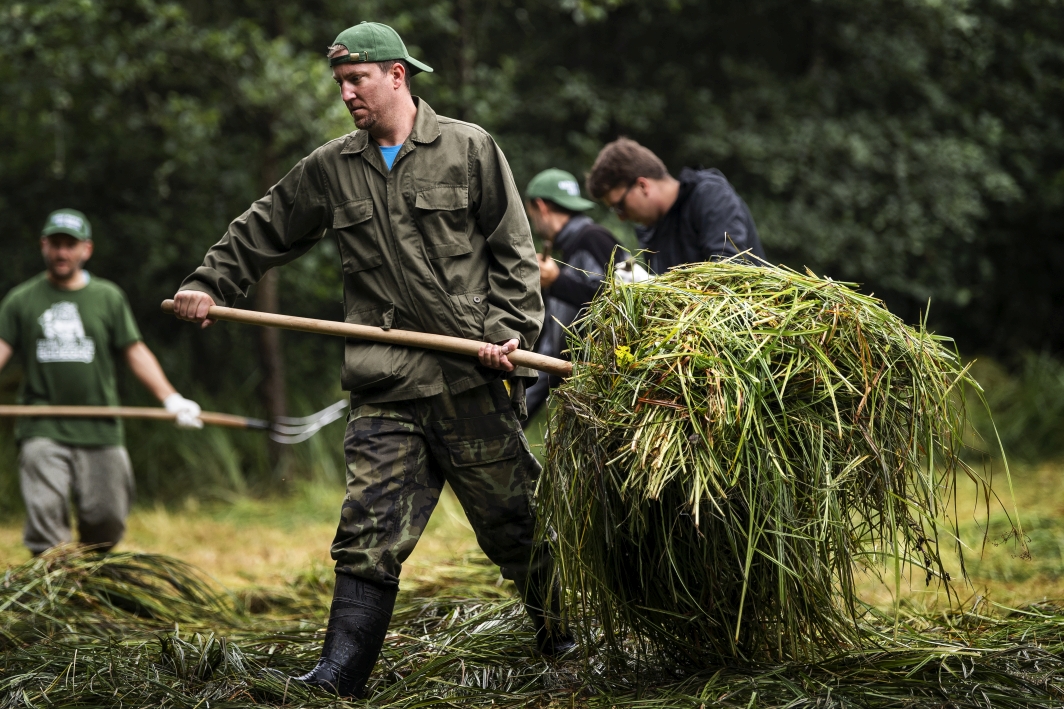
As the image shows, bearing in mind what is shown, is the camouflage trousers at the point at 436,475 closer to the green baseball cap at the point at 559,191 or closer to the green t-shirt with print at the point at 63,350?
the green baseball cap at the point at 559,191

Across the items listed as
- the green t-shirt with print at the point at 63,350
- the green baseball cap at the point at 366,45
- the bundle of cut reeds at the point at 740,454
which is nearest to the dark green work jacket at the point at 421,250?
the green baseball cap at the point at 366,45

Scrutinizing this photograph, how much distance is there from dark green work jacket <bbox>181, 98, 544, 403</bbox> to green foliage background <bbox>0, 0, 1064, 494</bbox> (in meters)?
4.80

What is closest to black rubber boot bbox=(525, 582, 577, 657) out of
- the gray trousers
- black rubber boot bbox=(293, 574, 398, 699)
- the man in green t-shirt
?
black rubber boot bbox=(293, 574, 398, 699)

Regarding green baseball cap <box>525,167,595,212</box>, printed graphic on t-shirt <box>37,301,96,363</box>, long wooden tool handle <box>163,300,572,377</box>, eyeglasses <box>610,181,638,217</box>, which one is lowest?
long wooden tool handle <box>163,300,572,377</box>

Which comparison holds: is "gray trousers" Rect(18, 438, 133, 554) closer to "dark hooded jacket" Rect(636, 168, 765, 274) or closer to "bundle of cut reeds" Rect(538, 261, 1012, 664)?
"dark hooded jacket" Rect(636, 168, 765, 274)

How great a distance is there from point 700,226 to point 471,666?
2015 millimetres

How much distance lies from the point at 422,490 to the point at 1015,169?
32.7 ft

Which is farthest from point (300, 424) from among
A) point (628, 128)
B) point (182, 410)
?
point (628, 128)

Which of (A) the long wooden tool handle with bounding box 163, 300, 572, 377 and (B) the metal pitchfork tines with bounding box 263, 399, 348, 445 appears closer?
(A) the long wooden tool handle with bounding box 163, 300, 572, 377

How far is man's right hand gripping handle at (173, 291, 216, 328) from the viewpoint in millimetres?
3523

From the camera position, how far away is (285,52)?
826cm

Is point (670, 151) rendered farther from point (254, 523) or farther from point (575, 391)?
point (575, 391)

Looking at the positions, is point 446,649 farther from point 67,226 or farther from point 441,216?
point 67,226

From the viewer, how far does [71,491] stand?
570 centimetres
